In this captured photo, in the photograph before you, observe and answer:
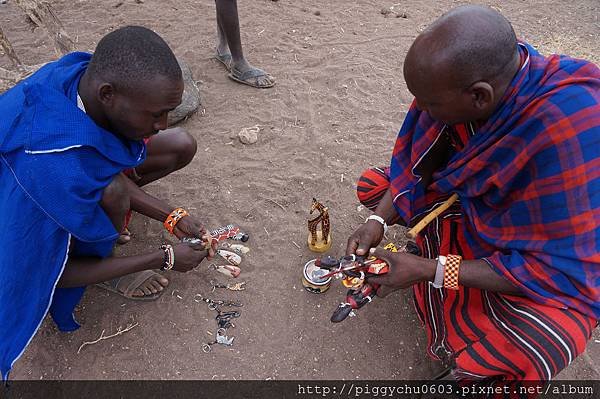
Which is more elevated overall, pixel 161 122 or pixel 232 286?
pixel 161 122

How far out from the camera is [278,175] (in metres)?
3.08

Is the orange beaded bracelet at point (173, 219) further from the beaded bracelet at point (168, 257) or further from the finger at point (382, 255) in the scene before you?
the finger at point (382, 255)

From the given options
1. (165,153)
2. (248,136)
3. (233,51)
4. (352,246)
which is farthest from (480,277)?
(233,51)

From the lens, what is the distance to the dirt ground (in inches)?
85.7

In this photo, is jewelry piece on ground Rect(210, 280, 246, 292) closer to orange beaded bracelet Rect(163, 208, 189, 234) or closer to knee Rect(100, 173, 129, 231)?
orange beaded bracelet Rect(163, 208, 189, 234)

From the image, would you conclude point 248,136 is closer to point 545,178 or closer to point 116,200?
point 116,200

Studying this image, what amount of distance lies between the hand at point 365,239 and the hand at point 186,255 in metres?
0.73

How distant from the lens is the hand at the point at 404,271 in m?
1.83

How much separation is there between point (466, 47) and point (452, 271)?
0.85m

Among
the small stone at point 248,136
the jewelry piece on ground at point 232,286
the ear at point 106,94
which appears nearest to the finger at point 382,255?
the jewelry piece on ground at point 232,286

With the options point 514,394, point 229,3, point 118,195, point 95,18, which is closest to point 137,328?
point 118,195

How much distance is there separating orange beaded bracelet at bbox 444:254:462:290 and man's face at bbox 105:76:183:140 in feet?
4.14

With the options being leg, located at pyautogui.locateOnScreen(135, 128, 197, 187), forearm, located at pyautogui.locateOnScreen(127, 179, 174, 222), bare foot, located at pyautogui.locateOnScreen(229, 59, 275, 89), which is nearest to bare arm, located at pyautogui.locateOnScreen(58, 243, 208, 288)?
forearm, located at pyautogui.locateOnScreen(127, 179, 174, 222)

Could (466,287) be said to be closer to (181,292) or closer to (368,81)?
(181,292)
